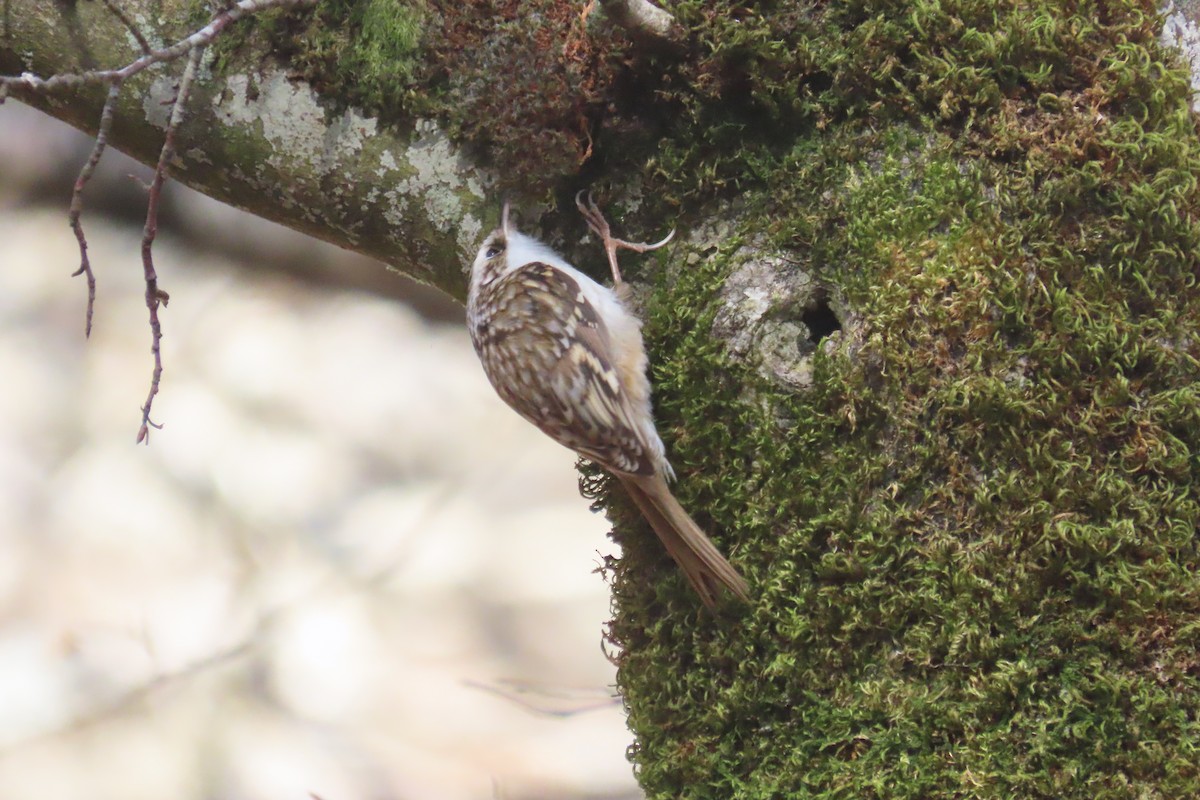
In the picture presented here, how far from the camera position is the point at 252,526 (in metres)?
3.16

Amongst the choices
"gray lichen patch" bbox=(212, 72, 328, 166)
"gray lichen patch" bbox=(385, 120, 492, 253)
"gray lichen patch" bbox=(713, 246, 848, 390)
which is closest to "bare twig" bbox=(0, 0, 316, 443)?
"gray lichen patch" bbox=(212, 72, 328, 166)

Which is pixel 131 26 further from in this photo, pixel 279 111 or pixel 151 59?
pixel 279 111

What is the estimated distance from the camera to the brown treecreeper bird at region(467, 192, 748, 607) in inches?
60.1

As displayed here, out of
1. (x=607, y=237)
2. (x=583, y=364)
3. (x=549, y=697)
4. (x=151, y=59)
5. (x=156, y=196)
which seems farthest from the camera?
(x=549, y=697)

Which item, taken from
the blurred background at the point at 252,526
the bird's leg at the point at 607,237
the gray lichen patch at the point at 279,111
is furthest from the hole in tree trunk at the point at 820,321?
the blurred background at the point at 252,526

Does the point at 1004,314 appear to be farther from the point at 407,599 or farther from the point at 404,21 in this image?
the point at 407,599

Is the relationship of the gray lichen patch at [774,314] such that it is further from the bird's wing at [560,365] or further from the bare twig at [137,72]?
the bare twig at [137,72]

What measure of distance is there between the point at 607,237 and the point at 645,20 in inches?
13.1

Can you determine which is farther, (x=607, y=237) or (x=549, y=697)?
(x=549, y=697)

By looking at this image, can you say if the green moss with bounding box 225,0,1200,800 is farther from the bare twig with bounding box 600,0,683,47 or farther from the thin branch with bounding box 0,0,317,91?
the thin branch with bounding box 0,0,317,91

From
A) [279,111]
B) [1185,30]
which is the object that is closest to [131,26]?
[279,111]

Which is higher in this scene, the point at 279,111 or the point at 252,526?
the point at 279,111

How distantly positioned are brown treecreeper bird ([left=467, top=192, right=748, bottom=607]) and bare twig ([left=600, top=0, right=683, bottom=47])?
279 mm

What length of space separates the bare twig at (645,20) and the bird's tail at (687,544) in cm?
65
